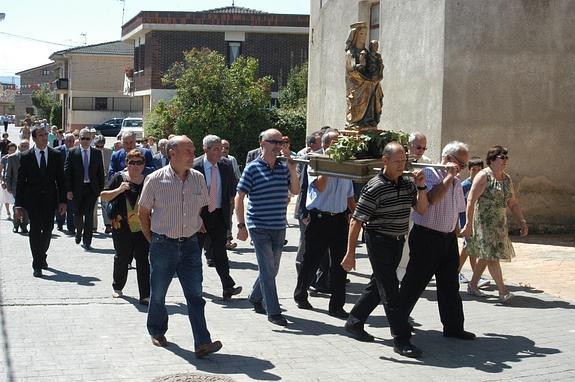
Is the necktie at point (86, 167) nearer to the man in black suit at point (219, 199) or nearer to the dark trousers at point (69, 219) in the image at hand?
the dark trousers at point (69, 219)

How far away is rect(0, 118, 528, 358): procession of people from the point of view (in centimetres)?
765

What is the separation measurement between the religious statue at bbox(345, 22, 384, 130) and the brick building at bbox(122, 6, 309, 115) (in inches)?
1244

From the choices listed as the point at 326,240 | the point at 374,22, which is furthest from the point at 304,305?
the point at 374,22

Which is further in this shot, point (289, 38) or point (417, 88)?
point (289, 38)

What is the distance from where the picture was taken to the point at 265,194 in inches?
351

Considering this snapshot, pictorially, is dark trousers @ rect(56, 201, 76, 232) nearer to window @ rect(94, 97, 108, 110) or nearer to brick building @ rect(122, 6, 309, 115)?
brick building @ rect(122, 6, 309, 115)

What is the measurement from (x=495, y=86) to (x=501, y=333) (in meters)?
8.22

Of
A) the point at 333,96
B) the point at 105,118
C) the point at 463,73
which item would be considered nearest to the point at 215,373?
the point at 463,73

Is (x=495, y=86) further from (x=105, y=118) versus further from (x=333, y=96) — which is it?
(x=105, y=118)

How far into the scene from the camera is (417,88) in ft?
54.7

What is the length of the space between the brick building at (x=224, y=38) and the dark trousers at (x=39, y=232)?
31032 millimetres

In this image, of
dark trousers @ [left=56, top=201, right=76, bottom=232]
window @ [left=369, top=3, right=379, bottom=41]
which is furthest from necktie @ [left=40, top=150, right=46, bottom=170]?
window @ [left=369, top=3, right=379, bottom=41]

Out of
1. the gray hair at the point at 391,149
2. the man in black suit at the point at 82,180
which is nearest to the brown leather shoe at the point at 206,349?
the gray hair at the point at 391,149

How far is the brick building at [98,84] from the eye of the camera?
62562mm
